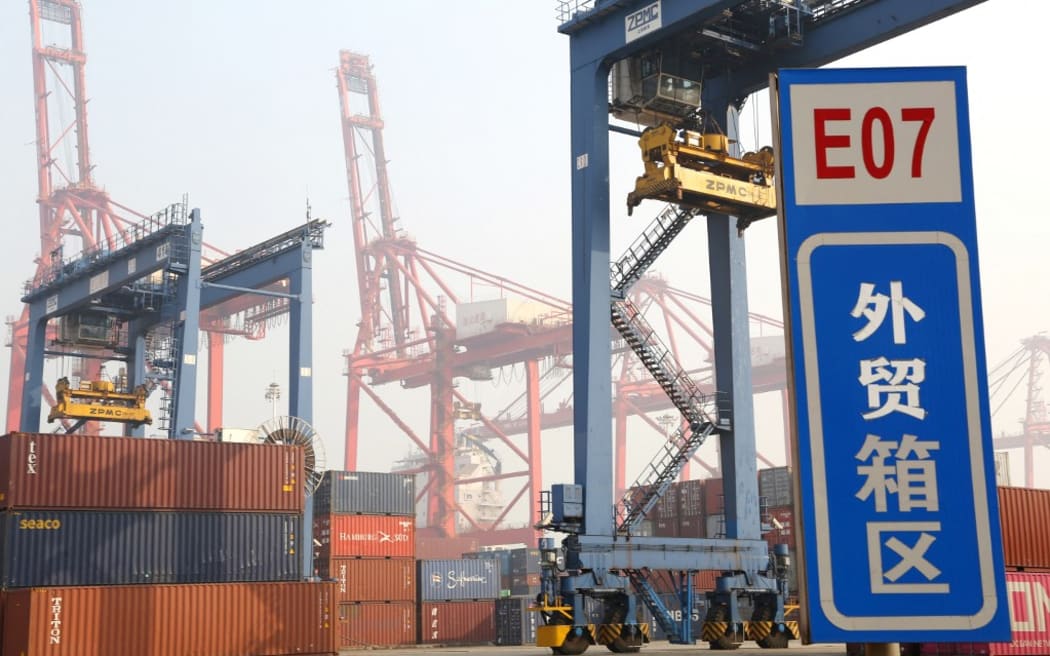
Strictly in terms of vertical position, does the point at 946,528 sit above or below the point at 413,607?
above

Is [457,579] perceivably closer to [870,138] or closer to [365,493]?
[365,493]

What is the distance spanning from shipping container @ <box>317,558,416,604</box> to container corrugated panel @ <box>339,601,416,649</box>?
377 mm

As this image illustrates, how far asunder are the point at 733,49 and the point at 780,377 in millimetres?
109285

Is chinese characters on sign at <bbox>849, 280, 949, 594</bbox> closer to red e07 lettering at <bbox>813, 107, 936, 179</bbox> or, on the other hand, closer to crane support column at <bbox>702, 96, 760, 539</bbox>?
red e07 lettering at <bbox>813, 107, 936, 179</bbox>

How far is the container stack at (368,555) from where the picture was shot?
48031mm

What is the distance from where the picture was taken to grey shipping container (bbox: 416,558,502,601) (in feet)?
Result: 172

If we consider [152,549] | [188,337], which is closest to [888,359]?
[152,549]

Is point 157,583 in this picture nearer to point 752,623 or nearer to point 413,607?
point 752,623

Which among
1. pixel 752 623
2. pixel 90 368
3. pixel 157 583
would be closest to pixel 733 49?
pixel 752 623

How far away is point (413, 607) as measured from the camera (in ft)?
166

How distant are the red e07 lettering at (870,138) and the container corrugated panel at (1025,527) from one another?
2537cm

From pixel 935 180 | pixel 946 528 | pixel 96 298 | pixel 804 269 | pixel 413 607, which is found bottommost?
pixel 413 607

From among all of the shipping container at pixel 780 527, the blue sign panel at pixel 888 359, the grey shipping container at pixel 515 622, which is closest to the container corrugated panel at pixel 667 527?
the shipping container at pixel 780 527

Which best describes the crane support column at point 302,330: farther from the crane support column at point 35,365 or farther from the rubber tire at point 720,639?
the rubber tire at point 720,639
